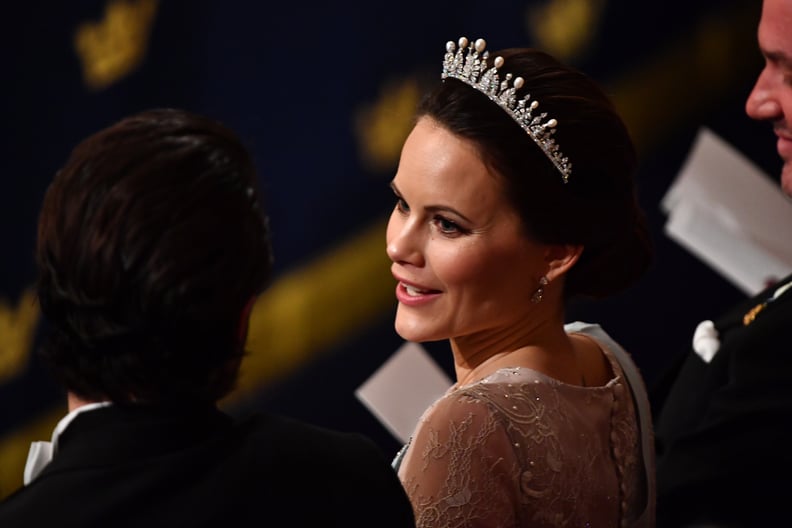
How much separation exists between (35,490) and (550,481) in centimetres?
71

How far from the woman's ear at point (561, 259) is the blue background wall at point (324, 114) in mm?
1443

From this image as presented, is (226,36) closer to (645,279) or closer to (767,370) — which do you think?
(645,279)

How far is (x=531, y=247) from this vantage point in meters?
1.74

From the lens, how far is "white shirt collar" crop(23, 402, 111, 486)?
1.14 metres

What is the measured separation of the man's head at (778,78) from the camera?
72.9 inches

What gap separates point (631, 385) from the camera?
187 cm

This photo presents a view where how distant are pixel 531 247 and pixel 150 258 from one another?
30.0 inches

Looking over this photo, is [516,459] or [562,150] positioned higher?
[562,150]

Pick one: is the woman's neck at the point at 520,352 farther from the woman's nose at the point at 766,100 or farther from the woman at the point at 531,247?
the woman's nose at the point at 766,100

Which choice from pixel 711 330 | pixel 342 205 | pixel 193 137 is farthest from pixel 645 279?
pixel 193 137

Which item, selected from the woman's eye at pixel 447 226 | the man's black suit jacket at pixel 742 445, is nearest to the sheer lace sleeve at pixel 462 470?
the woman's eye at pixel 447 226

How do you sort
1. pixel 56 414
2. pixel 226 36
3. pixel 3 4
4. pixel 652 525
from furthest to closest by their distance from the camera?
pixel 226 36, pixel 56 414, pixel 3 4, pixel 652 525

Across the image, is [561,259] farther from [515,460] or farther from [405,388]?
[405,388]

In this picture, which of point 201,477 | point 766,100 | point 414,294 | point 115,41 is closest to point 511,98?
point 414,294
